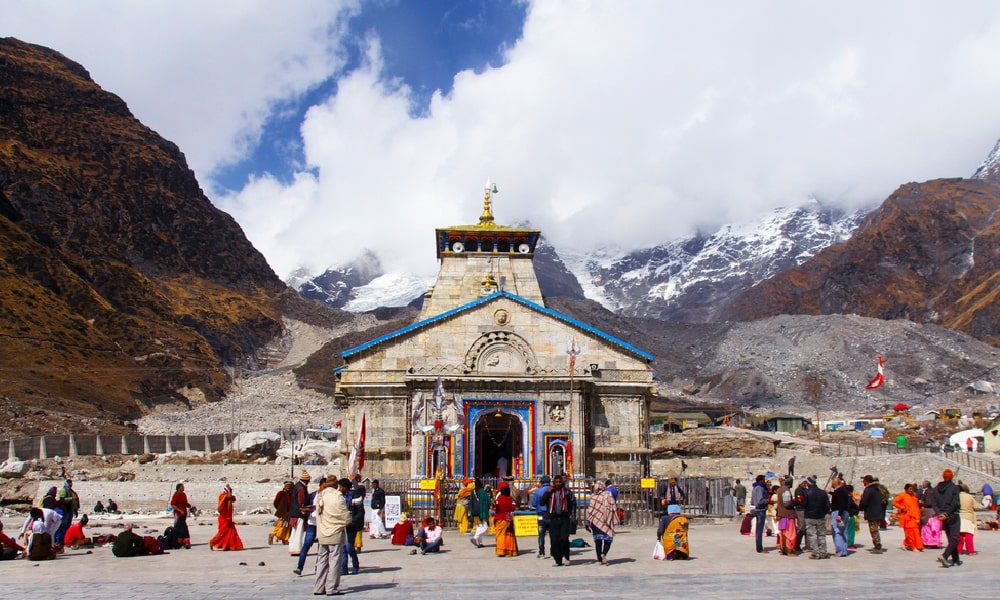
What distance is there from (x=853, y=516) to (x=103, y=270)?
13073 cm

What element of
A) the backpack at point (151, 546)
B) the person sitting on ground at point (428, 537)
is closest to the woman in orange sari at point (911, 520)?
the person sitting on ground at point (428, 537)

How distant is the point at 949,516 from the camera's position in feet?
52.1

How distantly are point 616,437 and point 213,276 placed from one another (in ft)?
506

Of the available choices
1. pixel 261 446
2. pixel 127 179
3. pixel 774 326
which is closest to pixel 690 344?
pixel 774 326

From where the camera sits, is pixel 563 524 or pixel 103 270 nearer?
pixel 563 524

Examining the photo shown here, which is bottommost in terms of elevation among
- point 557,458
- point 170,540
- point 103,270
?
point 170,540

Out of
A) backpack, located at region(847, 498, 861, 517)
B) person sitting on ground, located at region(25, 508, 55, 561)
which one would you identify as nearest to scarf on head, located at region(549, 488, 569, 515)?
backpack, located at region(847, 498, 861, 517)

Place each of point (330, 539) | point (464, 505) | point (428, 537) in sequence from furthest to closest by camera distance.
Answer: point (464, 505), point (428, 537), point (330, 539)

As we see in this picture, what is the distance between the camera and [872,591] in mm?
13039

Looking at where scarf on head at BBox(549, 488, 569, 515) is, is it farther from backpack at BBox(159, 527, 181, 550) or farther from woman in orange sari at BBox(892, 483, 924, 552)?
backpack at BBox(159, 527, 181, 550)

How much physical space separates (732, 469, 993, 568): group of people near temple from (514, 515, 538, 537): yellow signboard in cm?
507

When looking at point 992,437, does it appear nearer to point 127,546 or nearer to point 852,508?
point 852,508

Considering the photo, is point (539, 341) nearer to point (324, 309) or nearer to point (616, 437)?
point (616, 437)

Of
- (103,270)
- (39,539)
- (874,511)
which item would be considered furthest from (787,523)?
(103,270)
